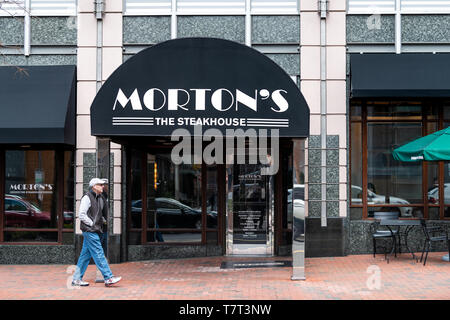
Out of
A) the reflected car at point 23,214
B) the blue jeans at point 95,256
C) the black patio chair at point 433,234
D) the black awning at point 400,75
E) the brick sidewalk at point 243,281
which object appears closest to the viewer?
the brick sidewalk at point 243,281

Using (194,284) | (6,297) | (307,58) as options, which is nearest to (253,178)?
(307,58)

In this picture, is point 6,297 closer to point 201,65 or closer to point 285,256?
point 201,65

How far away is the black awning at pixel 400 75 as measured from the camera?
1096 centimetres

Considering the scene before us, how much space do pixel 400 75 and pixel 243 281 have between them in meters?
5.54

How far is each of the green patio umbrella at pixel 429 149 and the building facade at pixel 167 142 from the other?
4.58 ft

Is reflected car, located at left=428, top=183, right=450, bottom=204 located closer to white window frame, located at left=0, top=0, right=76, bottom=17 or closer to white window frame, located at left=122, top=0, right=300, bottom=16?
white window frame, located at left=122, top=0, right=300, bottom=16

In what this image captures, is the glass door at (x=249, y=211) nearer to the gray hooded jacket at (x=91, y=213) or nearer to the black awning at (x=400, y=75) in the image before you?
the black awning at (x=400, y=75)

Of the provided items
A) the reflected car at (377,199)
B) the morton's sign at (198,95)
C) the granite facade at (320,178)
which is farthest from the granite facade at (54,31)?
the reflected car at (377,199)

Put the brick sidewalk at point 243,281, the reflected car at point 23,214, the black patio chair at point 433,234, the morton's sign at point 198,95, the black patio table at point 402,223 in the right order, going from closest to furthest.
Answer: the brick sidewalk at point 243,281, the morton's sign at point 198,95, the black patio chair at point 433,234, the black patio table at point 402,223, the reflected car at point 23,214

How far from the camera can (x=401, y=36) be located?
11.5 m

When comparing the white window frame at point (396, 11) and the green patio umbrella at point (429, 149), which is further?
the white window frame at point (396, 11)

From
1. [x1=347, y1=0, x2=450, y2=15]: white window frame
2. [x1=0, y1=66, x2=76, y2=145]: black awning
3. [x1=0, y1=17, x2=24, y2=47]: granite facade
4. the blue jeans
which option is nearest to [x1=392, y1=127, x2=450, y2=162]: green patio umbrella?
[x1=347, y1=0, x2=450, y2=15]: white window frame

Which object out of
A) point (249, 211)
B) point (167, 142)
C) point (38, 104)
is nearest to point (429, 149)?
point (249, 211)

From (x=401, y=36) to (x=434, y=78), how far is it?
4.01 ft
